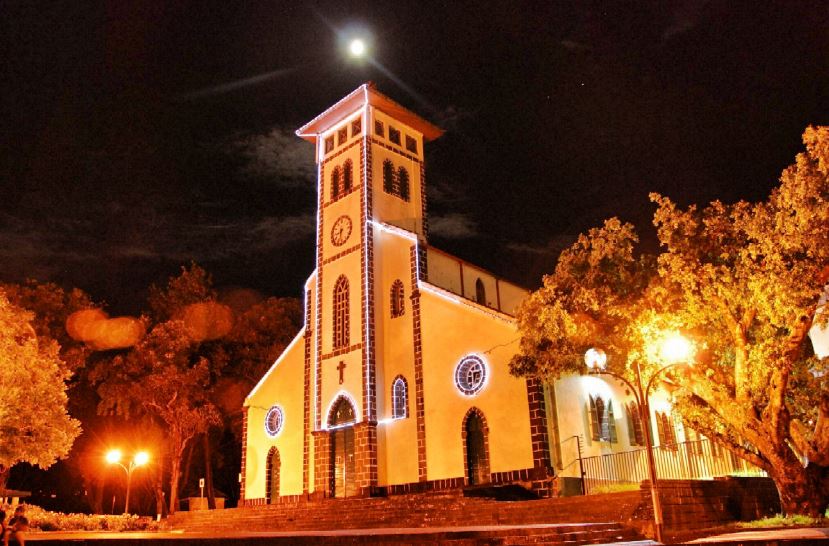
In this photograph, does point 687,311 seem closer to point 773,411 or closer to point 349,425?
point 773,411

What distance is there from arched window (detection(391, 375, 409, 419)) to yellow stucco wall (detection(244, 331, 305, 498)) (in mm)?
5019

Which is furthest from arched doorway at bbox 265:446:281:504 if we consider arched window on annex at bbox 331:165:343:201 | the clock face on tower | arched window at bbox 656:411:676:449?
arched window at bbox 656:411:676:449

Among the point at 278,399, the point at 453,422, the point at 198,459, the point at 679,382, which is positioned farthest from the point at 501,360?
the point at 198,459

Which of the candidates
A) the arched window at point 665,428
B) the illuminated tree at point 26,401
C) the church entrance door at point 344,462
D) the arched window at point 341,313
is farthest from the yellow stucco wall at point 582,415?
the illuminated tree at point 26,401

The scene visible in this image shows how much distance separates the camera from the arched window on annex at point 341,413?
2823 cm

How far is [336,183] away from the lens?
32500mm

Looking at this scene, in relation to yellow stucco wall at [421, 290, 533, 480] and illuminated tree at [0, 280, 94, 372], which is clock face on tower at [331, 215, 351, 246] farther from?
illuminated tree at [0, 280, 94, 372]

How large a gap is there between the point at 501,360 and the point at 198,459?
26.5m

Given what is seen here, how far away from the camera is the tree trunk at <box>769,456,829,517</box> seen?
52.0 feet

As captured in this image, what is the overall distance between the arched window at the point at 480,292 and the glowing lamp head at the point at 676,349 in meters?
14.8

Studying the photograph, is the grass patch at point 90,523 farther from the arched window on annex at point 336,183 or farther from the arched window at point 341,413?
the arched window on annex at point 336,183

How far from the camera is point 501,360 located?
2419 centimetres

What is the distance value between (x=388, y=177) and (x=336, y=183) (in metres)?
2.50

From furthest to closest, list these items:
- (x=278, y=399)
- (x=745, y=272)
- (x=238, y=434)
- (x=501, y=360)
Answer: (x=238, y=434) < (x=278, y=399) < (x=501, y=360) < (x=745, y=272)
